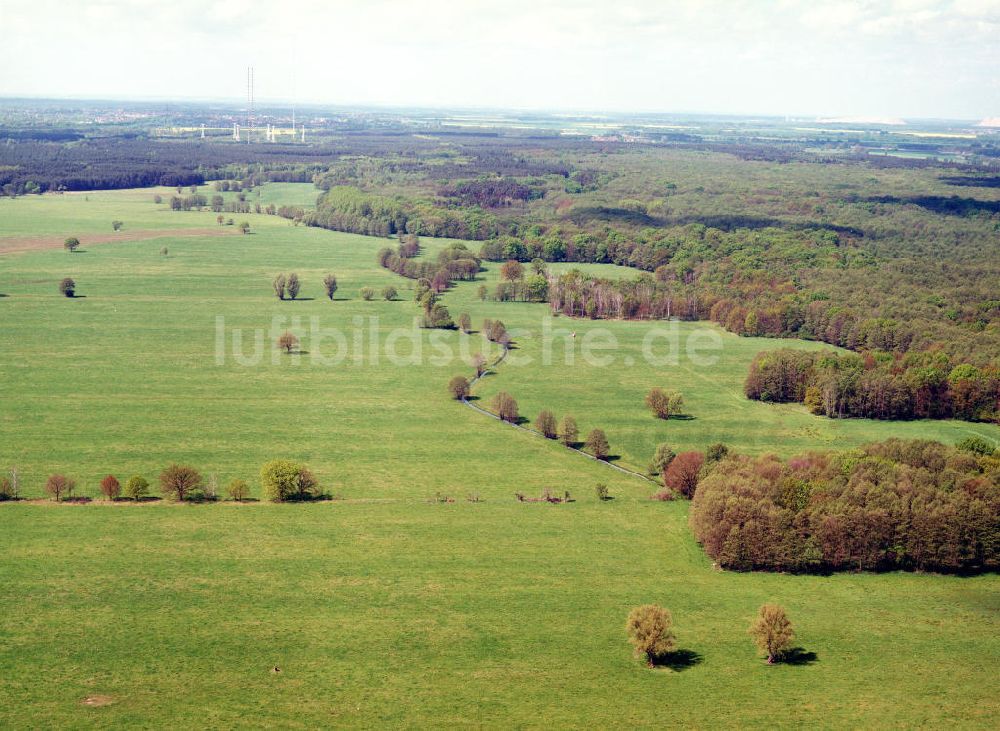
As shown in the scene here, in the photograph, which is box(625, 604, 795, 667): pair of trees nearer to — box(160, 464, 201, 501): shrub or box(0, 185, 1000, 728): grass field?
box(0, 185, 1000, 728): grass field

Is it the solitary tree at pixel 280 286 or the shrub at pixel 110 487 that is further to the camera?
the solitary tree at pixel 280 286

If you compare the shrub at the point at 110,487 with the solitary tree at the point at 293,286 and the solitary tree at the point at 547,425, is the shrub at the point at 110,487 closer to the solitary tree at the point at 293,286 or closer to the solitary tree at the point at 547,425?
the solitary tree at the point at 547,425

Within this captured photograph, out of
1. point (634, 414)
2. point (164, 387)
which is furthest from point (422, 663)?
point (164, 387)

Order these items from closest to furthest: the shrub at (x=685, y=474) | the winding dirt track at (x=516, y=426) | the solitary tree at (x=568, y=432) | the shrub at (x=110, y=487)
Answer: the shrub at (x=110, y=487) → the shrub at (x=685, y=474) → the winding dirt track at (x=516, y=426) → the solitary tree at (x=568, y=432)

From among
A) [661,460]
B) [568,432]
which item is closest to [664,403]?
[568,432]

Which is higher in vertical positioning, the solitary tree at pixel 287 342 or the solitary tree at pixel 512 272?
the solitary tree at pixel 512 272

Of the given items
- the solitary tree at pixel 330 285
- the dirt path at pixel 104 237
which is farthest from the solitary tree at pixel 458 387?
the dirt path at pixel 104 237

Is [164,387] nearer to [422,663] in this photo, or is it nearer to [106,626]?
[106,626]
